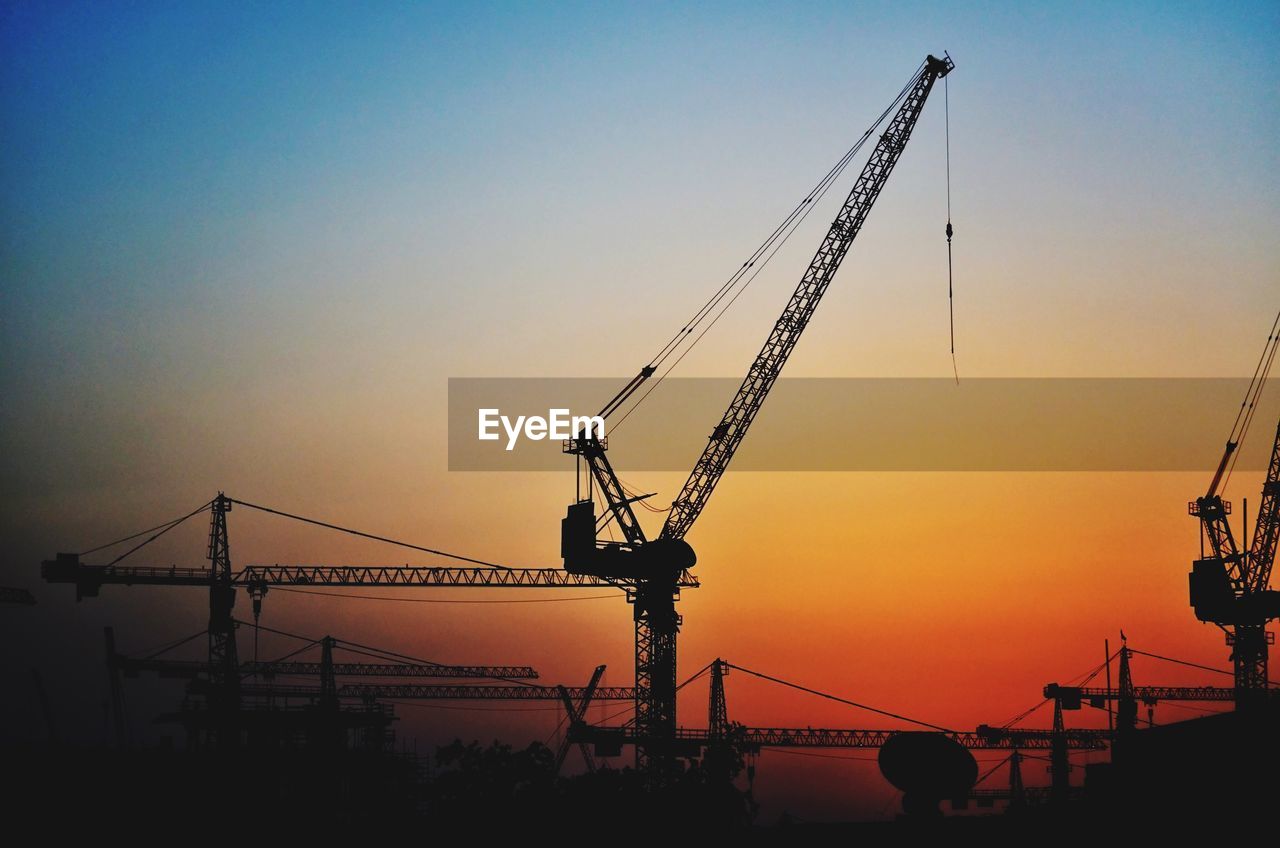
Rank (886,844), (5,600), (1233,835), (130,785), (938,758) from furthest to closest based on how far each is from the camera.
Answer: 1. (5,600)
2. (130,785)
3. (886,844)
4. (1233,835)
5. (938,758)

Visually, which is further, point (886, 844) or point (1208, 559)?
point (1208, 559)

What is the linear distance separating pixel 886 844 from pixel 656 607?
63.4m

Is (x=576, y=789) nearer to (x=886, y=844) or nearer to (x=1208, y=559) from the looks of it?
(x=886, y=844)

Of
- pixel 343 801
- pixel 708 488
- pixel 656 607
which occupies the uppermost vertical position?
pixel 708 488

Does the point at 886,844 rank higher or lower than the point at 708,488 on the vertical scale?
lower

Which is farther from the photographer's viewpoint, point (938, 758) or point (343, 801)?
point (343, 801)

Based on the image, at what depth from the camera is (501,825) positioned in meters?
70.1

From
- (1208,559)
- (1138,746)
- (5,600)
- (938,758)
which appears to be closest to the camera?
(938,758)

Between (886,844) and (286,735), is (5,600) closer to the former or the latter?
(286,735)

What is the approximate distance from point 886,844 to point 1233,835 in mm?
14590

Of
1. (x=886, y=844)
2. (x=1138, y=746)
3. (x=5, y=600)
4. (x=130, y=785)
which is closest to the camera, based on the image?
(x=886, y=844)

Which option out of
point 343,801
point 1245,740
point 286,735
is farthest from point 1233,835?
point 286,735

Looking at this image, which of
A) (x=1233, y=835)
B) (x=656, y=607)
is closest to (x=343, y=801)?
(x=656, y=607)

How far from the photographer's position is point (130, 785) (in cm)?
12219
